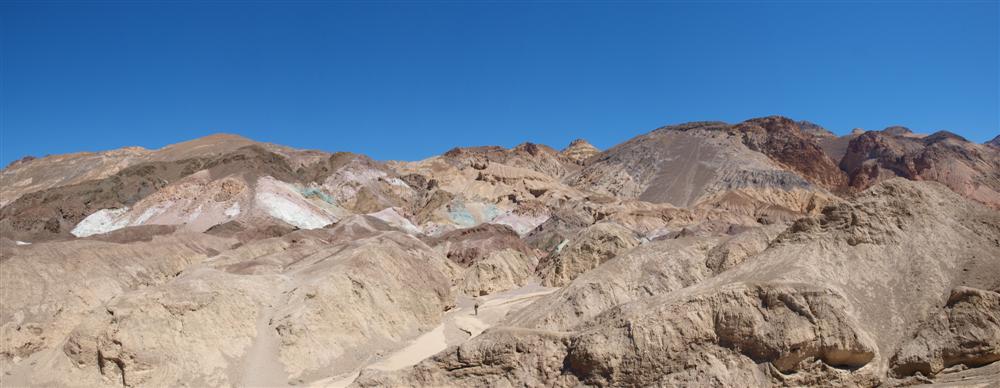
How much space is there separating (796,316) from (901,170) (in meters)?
102

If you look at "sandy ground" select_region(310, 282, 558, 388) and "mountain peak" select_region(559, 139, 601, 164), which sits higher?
"mountain peak" select_region(559, 139, 601, 164)

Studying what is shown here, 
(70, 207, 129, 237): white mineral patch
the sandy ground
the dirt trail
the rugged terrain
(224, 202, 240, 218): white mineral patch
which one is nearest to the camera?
the rugged terrain

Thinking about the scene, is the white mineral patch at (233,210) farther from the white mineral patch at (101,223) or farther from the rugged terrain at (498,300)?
the white mineral patch at (101,223)

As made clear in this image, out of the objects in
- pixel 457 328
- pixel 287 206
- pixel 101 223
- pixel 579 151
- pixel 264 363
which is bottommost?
pixel 264 363

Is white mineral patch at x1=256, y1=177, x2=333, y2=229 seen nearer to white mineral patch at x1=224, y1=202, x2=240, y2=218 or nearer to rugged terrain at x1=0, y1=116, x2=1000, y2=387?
rugged terrain at x1=0, y1=116, x2=1000, y2=387

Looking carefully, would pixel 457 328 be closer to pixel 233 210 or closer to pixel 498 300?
pixel 498 300

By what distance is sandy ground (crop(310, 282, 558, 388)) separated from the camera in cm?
1938

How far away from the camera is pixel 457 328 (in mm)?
25578

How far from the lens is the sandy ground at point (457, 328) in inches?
763

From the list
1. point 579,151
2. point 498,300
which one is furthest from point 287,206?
point 579,151

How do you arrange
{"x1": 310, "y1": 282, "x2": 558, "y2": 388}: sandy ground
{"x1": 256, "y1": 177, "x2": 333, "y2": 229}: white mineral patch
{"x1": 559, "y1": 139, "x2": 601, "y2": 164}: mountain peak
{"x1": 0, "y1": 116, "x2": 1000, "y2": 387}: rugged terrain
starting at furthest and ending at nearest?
1. {"x1": 559, "y1": 139, "x2": 601, "y2": 164}: mountain peak
2. {"x1": 256, "y1": 177, "x2": 333, "y2": 229}: white mineral patch
3. {"x1": 310, "y1": 282, "x2": 558, "y2": 388}: sandy ground
4. {"x1": 0, "y1": 116, "x2": 1000, "y2": 387}: rugged terrain

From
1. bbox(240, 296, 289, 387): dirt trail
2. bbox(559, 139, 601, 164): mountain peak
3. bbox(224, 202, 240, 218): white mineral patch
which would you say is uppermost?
bbox(559, 139, 601, 164): mountain peak

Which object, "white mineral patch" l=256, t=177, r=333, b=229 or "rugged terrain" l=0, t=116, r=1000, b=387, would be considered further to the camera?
"white mineral patch" l=256, t=177, r=333, b=229

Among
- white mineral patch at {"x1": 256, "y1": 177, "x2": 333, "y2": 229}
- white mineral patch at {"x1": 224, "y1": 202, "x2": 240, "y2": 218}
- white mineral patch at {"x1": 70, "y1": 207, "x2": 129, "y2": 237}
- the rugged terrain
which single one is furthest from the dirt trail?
white mineral patch at {"x1": 70, "y1": 207, "x2": 129, "y2": 237}
